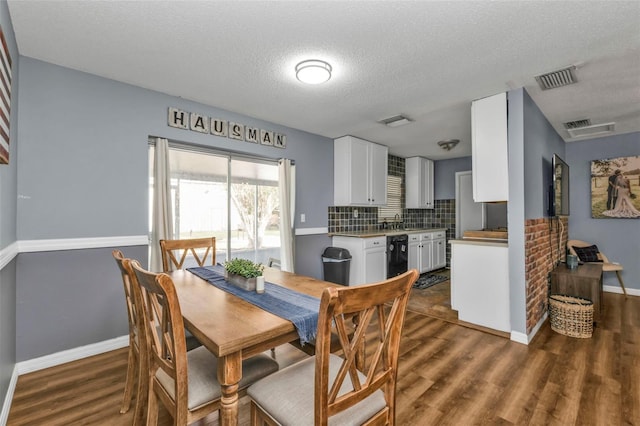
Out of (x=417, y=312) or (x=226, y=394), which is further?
(x=417, y=312)

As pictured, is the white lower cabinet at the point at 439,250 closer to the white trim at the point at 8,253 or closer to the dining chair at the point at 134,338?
the dining chair at the point at 134,338

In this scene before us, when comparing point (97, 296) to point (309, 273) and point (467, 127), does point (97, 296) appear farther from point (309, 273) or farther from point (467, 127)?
point (467, 127)

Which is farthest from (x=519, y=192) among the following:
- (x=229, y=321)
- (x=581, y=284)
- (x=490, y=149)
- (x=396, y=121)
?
(x=229, y=321)

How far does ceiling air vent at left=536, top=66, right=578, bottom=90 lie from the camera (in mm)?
2414

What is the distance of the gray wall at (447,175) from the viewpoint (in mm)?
6031

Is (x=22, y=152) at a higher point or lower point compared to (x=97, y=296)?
higher

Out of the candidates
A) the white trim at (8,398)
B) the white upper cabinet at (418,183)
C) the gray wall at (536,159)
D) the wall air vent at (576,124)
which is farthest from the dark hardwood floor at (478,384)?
the white upper cabinet at (418,183)

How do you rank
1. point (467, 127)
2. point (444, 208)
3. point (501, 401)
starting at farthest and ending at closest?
point (444, 208) < point (467, 127) < point (501, 401)

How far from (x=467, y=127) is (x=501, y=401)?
3.32 meters

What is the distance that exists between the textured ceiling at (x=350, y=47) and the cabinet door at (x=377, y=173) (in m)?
1.62

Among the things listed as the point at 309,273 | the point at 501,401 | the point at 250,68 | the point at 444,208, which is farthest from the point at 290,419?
the point at 444,208

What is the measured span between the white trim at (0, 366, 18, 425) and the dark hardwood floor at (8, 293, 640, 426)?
4 cm

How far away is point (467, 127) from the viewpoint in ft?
13.0

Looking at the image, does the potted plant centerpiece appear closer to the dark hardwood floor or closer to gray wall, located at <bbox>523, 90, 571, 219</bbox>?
the dark hardwood floor
